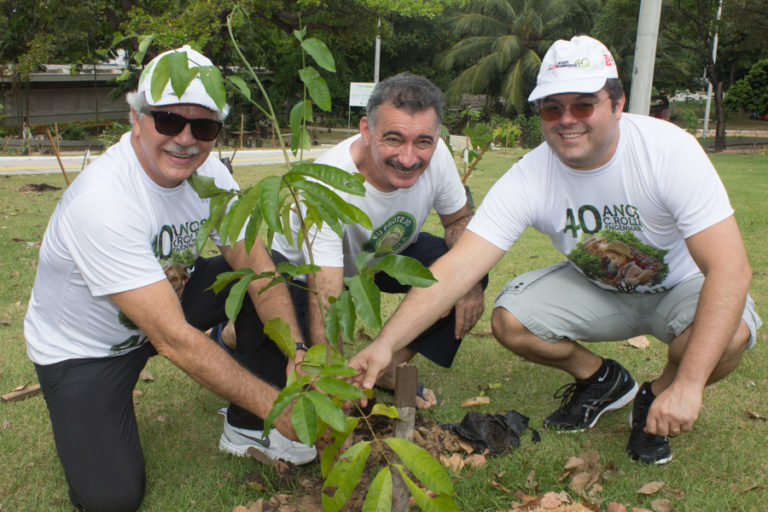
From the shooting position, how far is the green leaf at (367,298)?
168cm

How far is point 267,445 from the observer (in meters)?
2.89

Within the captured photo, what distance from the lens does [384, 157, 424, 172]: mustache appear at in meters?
3.00

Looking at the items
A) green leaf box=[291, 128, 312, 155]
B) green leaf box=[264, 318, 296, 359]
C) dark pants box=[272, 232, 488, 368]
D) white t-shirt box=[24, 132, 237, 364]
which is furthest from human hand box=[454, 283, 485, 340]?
green leaf box=[291, 128, 312, 155]

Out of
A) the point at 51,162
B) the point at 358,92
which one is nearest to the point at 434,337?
the point at 51,162

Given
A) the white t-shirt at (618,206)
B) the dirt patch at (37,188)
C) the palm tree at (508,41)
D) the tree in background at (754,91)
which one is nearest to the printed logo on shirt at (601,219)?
the white t-shirt at (618,206)

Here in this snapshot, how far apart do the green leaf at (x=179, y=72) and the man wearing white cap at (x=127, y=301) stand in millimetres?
572

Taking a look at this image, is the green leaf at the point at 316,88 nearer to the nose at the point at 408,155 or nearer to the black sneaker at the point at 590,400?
the nose at the point at 408,155

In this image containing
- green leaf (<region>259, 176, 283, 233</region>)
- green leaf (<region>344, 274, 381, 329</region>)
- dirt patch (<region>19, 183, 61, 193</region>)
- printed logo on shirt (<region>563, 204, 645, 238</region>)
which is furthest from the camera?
dirt patch (<region>19, 183, 61, 193</region>)

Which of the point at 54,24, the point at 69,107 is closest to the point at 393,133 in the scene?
the point at 54,24

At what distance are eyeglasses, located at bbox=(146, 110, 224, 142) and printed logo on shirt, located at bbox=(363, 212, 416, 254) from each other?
1047 millimetres

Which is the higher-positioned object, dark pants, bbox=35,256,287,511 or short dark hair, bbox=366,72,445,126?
short dark hair, bbox=366,72,445,126

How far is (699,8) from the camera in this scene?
64.1ft

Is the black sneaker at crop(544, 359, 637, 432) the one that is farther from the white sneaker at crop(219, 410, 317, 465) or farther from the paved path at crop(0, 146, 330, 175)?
the paved path at crop(0, 146, 330, 175)

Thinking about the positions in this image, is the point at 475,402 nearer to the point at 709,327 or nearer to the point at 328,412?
the point at 709,327
